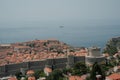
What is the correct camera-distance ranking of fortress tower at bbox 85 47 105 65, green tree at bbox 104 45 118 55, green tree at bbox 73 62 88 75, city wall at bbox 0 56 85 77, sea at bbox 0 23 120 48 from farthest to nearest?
1. sea at bbox 0 23 120 48
2. green tree at bbox 104 45 118 55
3. city wall at bbox 0 56 85 77
4. fortress tower at bbox 85 47 105 65
5. green tree at bbox 73 62 88 75

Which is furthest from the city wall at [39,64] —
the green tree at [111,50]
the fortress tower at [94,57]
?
the green tree at [111,50]

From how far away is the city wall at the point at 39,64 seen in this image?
2970cm

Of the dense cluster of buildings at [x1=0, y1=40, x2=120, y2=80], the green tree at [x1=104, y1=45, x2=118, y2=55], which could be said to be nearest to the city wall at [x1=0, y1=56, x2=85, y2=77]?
the dense cluster of buildings at [x1=0, y1=40, x2=120, y2=80]

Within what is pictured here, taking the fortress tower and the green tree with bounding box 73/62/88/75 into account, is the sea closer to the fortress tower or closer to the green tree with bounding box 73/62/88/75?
the fortress tower

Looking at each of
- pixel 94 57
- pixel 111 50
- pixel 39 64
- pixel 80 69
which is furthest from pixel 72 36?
pixel 80 69

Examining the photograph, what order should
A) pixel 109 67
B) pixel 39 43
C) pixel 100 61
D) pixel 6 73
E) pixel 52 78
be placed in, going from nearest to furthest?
pixel 52 78
pixel 109 67
pixel 100 61
pixel 6 73
pixel 39 43

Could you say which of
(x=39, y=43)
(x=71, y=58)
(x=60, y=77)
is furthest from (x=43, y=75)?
(x=39, y=43)

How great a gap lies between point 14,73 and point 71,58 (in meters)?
5.24

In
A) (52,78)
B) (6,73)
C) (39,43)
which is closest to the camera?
(52,78)

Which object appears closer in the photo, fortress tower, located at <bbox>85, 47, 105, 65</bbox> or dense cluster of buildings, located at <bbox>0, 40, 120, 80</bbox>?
fortress tower, located at <bbox>85, 47, 105, 65</bbox>

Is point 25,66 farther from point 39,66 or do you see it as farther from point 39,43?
point 39,43

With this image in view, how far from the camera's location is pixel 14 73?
29969 mm

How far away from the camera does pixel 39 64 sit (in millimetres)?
31344

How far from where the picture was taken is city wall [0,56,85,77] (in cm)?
2970
